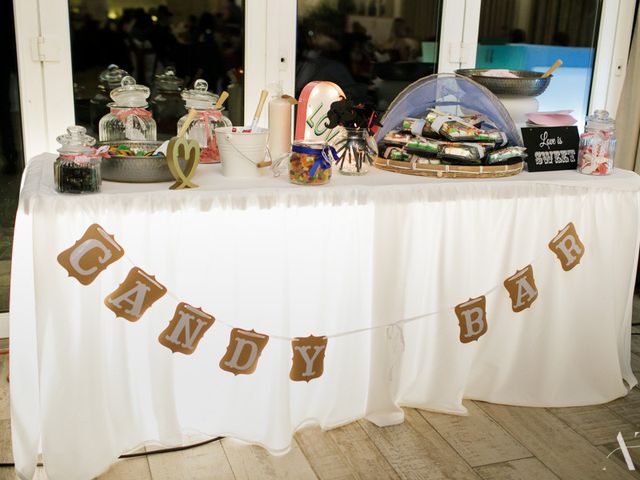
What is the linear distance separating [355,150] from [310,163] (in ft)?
0.73

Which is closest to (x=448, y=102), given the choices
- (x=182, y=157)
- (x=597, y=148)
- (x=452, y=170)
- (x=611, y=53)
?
(x=452, y=170)

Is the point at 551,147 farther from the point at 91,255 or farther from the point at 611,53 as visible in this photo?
the point at 611,53

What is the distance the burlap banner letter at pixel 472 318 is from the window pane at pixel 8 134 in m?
1.72

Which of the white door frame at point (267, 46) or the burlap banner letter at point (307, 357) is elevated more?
the white door frame at point (267, 46)

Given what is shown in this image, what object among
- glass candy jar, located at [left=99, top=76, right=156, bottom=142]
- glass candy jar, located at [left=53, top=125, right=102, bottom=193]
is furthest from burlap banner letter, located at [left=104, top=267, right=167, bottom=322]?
glass candy jar, located at [left=99, top=76, right=156, bottom=142]

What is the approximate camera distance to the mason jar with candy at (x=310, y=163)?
6.12 feet

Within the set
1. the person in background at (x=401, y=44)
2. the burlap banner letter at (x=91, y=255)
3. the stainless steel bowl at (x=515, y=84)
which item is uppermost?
the person in background at (x=401, y=44)

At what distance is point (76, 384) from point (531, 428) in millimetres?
1330

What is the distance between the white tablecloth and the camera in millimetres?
1733

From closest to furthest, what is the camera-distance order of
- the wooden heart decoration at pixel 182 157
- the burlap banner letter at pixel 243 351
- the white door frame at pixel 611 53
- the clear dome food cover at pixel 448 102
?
the wooden heart decoration at pixel 182 157 → the burlap banner letter at pixel 243 351 → the clear dome food cover at pixel 448 102 → the white door frame at pixel 611 53

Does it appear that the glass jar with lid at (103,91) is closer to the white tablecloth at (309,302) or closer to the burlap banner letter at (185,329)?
the white tablecloth at (309,302)

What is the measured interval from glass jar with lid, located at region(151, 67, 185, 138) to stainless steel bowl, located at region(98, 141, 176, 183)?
1.05 m

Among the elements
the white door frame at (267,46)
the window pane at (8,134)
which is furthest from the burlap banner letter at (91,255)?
the white door frame at (267,46)

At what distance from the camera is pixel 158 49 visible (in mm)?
2754
